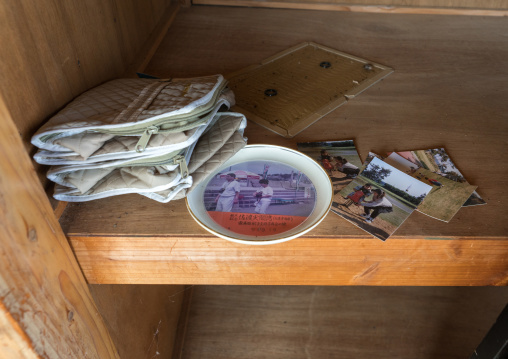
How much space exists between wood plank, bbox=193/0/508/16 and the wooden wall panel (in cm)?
68

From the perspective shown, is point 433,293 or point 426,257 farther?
point 433,293

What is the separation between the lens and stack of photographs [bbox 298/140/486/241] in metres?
0.68

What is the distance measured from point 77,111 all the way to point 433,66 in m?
0.94

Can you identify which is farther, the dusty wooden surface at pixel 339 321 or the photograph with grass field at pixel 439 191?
the dusty wooden surface at pixel 339 321

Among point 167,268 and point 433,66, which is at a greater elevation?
point 433,66

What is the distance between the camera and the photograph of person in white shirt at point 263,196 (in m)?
0.68

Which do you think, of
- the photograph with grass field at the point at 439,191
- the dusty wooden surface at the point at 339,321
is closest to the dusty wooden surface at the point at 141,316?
the dusty wooden surface at the point at 339,321

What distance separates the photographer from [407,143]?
32.7 inches

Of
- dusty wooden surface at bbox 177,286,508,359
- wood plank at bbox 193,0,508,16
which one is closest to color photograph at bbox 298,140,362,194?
dusty wooden surface at bbox 177,286,508,359

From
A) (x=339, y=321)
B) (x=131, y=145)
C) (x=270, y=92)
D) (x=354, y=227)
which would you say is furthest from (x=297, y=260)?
(x=339, y=321)

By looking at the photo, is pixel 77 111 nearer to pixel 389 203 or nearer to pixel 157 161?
Answer: pixel 157 161

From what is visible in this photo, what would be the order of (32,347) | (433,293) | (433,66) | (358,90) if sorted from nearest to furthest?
(32,347), (358,90), (433,66), (433,293)

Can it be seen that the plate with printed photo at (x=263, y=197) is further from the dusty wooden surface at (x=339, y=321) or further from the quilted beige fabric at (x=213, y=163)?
the dusty wooden surface at (x=339, y=321)

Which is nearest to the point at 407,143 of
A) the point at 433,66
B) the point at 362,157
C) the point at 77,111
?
the point at 362,157
